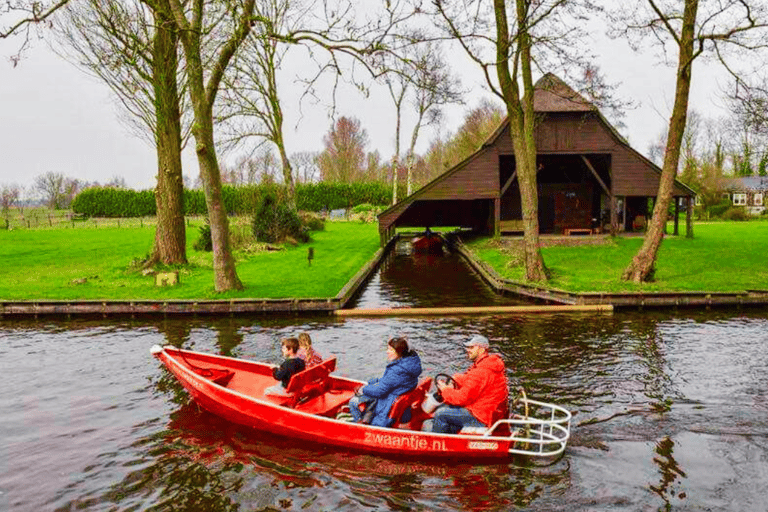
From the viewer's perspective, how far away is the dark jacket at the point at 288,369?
11.2 metres

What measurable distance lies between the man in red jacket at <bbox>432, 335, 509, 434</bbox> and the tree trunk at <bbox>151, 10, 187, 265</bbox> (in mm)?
20212

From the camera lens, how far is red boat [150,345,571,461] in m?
9.55

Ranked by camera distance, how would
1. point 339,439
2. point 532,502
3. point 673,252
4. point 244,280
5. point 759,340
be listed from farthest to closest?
point 673,252 < point 244,280 < point 759,340 < point 339,439 < point 532,502

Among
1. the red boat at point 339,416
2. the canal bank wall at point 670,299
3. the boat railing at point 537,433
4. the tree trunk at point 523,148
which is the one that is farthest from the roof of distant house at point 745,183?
the red boat at point 339,416

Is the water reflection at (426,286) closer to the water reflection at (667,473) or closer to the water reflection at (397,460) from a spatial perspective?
the water reflection at (397,460)

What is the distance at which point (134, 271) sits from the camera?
27.5 m

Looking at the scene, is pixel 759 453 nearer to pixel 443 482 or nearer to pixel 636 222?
pixel 443 482

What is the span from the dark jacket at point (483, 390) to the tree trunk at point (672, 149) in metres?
15.2

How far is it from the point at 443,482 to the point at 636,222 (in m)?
38.1

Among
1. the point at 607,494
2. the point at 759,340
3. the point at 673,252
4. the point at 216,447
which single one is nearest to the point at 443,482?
the point at 607,494

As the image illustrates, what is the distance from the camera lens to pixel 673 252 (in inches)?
1280

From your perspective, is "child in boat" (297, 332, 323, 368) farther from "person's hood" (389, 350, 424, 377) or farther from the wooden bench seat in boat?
"person's hood" (389, 350, 424, 377)

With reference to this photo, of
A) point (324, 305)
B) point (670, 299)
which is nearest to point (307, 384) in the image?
point (324, 305)

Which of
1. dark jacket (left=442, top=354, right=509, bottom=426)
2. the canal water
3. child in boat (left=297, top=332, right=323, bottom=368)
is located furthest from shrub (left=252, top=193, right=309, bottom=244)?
dark jacket (left=442, top=354, right=509, bottom=426)
